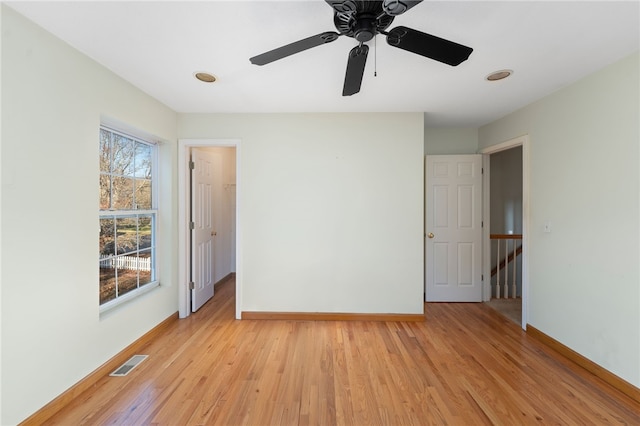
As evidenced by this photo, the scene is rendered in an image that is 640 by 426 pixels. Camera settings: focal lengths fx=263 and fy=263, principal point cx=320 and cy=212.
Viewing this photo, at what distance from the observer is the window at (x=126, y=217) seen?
224 centimetres

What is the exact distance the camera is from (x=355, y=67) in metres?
1.49

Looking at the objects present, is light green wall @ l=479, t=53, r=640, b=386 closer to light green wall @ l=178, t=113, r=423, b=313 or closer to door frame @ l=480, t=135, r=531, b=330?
door frame @ l=480, t=135, r=531, b=330

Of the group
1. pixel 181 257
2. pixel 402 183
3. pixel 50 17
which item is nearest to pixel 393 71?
pixel 402 183

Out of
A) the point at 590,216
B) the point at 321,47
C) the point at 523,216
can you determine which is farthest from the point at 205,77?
the point at 523,216

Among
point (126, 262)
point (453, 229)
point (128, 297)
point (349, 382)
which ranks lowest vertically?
point (349, 382)

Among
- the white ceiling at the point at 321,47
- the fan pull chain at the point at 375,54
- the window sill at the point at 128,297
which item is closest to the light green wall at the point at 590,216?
the white ceiling at the point at 321,47

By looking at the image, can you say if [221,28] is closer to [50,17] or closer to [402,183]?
[50,17]

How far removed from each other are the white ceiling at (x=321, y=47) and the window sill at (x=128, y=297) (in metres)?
1.92

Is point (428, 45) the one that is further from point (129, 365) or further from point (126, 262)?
point (129, 365)

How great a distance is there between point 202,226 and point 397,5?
3.15m

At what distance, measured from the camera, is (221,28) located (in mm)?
1561

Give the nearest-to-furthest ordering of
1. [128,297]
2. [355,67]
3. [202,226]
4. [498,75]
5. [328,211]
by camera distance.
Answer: [355,67] → [498,75] → [128,297] → [328,211] → [202,226]

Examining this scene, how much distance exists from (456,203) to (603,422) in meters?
2.43

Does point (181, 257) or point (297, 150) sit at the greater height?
point (297, 150)
